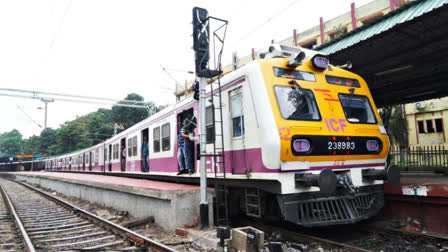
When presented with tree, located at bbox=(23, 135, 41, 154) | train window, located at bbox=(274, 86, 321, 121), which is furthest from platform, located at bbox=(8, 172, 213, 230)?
tree, located at bbox=(23, 135, 41, 154)

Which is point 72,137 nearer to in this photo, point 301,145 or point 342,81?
point 342,81

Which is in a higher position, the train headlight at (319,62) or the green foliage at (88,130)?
the green foliage at (88,130)

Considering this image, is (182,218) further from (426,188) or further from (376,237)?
(426,188)

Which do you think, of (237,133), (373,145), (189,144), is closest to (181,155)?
(189,144)

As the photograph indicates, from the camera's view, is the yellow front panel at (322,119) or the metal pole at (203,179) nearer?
the yellow front panel at (322,119)

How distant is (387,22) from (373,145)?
2577 millimetres

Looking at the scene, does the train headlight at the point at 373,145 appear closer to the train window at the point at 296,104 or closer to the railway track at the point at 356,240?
the train window at the point at 296,104

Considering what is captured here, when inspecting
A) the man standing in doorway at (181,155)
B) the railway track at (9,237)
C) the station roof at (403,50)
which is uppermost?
the station roof at (403,50)

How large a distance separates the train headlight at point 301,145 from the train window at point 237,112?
108 centimetres

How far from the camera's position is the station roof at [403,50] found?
5988 mm

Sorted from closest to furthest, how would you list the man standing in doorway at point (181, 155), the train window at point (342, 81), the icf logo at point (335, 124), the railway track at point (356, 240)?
the railway track at point (356, 240) → the icf logo at point (335, 124) → the train window at point (342, 81) → the man standing in doorway at point (181, 155)

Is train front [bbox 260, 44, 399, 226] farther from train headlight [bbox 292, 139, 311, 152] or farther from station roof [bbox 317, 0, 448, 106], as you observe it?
station roof [bbox 317, 0, 448, 106]

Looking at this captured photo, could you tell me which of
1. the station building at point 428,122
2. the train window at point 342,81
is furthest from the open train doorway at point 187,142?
the station building at point 428,122

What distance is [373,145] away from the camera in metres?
6.18
